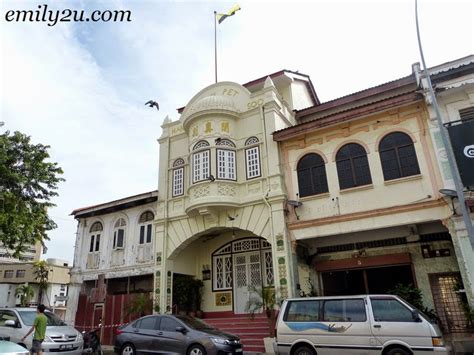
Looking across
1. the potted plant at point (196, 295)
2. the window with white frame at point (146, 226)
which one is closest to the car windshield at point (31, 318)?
A: the potted plant at point (196, 295)

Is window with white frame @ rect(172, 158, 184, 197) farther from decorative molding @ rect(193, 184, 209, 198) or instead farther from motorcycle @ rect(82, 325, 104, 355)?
motorcycle @ rect(82, 325, 104, 355)

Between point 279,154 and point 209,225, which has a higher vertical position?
point 279,154

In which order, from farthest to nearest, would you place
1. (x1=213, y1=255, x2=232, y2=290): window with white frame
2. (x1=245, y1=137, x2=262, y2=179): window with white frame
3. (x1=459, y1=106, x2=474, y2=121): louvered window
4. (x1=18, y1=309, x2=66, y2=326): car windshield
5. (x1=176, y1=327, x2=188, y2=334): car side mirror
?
(x1=213, y1=255, x2=232, y2=290): window with white frame → (x1=245, y1=137, x2=262, y2=179): window with white frame → (x1=459, y1=106, x2=474, y2=121): louvered window → (x1=18, y1=309, x2=66, y2=326): car windshield → (x1=176, y1=327, x2=188, y2=334): car side mirror

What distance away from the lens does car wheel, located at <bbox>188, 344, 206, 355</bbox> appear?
9.08m

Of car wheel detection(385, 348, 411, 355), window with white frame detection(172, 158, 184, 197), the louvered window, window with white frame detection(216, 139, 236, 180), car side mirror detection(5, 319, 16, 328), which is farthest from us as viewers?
window with white frame detection(172, 158, 184, 197)

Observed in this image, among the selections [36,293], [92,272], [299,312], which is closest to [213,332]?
[299,312]

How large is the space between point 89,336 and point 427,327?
423 inches

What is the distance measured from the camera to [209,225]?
1530 centimetres

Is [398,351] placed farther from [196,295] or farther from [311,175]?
[196,295]

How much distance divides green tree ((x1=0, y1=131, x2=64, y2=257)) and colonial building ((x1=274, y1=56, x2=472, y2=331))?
11222 millimetres

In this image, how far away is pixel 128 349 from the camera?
10469mm

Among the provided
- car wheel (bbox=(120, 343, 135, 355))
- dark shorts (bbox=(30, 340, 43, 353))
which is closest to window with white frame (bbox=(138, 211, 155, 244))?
car wheel (bbox=(120, 343, 135, 355))

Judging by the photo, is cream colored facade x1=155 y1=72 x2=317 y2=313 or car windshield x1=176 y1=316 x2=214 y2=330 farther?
cream colored facade x1=155 y1=72 x2=317 y2=313

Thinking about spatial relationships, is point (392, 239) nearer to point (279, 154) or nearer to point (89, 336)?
point (279, 154)
